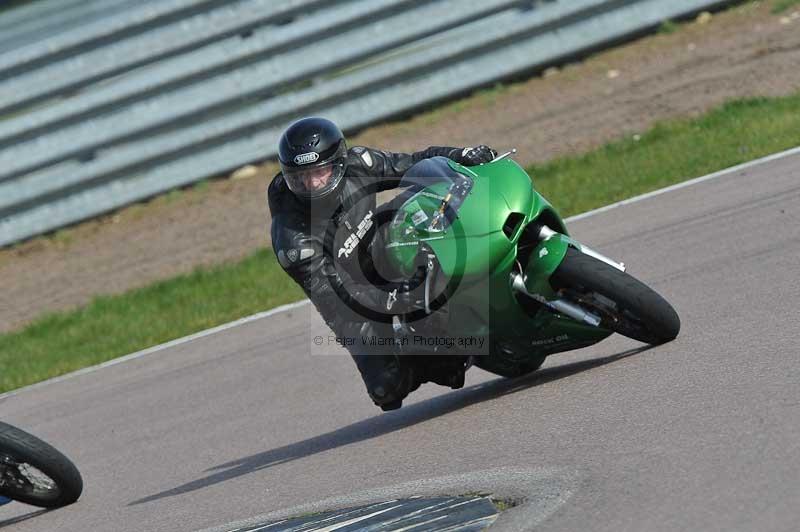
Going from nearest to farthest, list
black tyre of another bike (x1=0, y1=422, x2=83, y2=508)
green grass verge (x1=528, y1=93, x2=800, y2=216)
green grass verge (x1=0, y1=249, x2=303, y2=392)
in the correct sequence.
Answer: black tyre of another bike (x1=0, y1=422, x2=83, y2=508), green grass verge (x1=0, y1=249, x2=303, y2=392), green grass verge (x1=528, y1=93, x2=800, y2=216)

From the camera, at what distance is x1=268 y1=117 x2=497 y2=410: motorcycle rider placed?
5.81m

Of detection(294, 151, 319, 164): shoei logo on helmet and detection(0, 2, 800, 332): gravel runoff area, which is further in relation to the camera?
detection(0, 2, 800, 332): gravel runoff area

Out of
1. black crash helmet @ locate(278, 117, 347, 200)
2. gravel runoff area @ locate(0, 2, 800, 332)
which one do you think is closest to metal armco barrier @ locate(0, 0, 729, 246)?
gravel runoff area @ locate(0, 2, 800, 332)

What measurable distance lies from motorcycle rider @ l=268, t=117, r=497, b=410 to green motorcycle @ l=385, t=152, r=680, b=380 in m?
0.17

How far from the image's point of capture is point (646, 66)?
12.7m

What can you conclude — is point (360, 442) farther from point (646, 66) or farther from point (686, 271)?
point (646, 66)

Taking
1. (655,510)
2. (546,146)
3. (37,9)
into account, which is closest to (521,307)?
(655,510)

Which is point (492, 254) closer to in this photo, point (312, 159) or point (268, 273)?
point (312, 159)

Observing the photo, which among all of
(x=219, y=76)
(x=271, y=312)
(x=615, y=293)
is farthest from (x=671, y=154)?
(x=615, y=293)

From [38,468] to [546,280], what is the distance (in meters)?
2.43

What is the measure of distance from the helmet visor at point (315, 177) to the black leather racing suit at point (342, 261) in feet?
0.42

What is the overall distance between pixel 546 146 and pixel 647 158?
4.41 feet

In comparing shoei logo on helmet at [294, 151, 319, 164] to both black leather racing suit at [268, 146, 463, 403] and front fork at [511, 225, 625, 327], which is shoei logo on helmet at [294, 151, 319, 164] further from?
front fork at [511, 225, 625, 327]

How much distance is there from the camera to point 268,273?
34.5 feet
